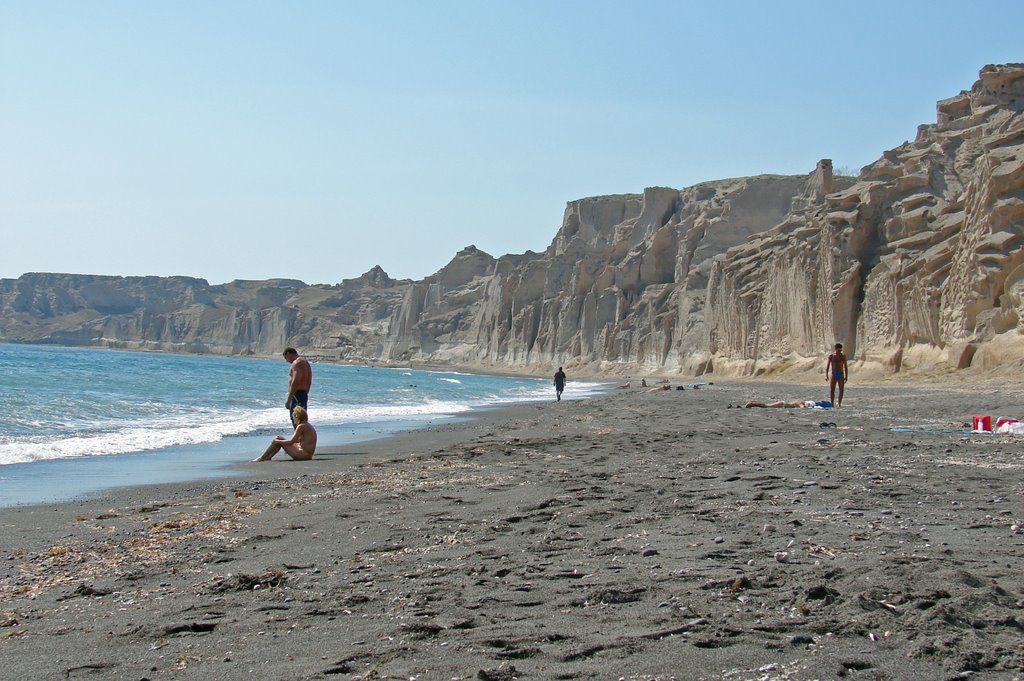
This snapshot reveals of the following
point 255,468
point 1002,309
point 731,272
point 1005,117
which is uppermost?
point 1005,117

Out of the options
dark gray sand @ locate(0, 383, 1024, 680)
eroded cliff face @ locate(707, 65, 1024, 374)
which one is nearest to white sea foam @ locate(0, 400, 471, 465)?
dark gray sand @ locate(0, 383, 1024, 680)

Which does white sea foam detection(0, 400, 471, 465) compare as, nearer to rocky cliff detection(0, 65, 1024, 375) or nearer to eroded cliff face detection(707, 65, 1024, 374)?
eroded cliff face detection(707, 65, 1024, 374)

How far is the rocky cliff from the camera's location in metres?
28.5

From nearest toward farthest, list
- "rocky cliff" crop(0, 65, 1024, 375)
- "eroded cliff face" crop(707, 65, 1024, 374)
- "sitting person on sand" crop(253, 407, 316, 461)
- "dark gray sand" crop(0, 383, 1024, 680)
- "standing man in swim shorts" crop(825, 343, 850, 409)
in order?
1. "dark gray sand" crop(0, 383, 1024, 680)
2. "sitting person on sand" crop(253, 407, 316, 461)
3. "standing man in swim shorts" crop(825, 343, 850, 409)
4. "eroded cliff face" crop(707, 65, 1024, 374)
5. "rocky cliff" crop(0, 65, 1024, 375)

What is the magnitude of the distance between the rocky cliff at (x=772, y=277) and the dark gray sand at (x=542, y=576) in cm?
2116

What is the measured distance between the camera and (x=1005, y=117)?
35938 millimetres

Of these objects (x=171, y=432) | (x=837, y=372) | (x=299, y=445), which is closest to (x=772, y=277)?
(x=837, y=372)

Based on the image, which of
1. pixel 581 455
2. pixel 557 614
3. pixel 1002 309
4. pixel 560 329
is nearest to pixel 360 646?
pixel 557 614

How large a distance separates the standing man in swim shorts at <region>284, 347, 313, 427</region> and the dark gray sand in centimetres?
335

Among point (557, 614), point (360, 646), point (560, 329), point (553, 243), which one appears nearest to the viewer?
point (360, 646)

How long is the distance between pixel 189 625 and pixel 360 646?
3.06 feet

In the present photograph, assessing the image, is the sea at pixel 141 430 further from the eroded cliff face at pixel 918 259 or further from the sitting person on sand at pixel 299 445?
the eroded cliff face at pixel 918 259

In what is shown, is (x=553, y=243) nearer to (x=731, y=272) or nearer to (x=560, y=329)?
(x=560, y=329)

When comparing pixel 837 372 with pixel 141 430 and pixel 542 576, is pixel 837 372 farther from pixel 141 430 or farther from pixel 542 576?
pixel 542 576
